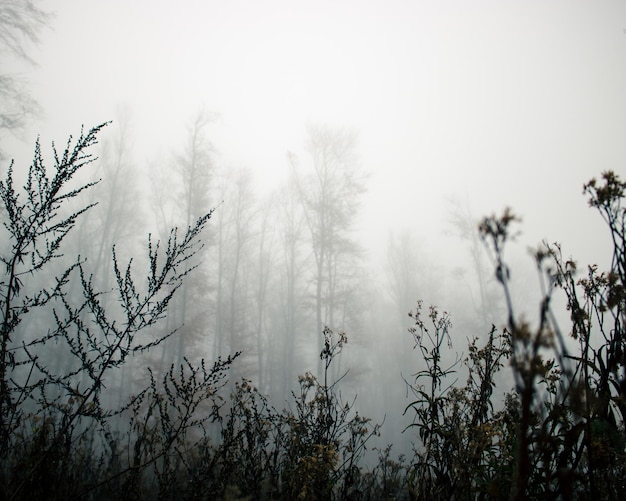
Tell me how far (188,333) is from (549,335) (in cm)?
1421

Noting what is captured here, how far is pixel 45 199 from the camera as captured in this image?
2346 millimetres

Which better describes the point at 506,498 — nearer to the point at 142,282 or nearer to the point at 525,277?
the point at 142,282

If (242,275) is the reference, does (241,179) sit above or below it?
above

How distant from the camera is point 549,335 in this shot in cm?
67

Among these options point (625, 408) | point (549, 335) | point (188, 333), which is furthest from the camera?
point (188, 333)

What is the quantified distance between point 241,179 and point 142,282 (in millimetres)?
11735

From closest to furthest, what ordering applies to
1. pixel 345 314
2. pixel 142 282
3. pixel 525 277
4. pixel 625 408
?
pixel 625 408
pixel 345 314
pixel 142 282
pixel 525 277

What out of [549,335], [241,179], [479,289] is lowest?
[549,335]

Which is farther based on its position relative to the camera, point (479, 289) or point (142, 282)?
point (142, 282)

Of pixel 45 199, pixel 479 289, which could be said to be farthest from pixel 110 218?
pixel 479 289

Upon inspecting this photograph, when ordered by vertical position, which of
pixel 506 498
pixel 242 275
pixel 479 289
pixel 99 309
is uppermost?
pixel 242 275

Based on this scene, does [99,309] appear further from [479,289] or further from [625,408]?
[479,289]

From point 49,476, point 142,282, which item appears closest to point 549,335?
point 49,476

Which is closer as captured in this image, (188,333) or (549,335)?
(549,335)
